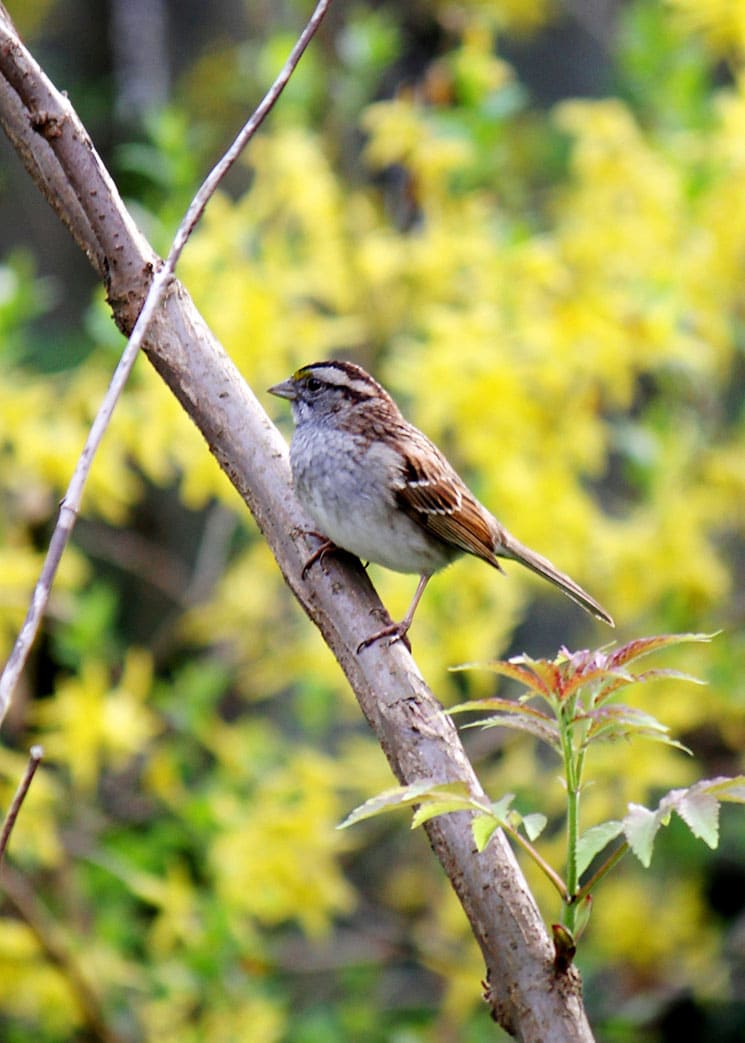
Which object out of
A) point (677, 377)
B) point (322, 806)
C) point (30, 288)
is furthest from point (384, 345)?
point (322, 806)

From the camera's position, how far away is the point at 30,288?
3.53m

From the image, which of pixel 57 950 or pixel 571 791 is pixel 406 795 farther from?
pixel 57 950

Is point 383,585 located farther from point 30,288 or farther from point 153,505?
point 153,505

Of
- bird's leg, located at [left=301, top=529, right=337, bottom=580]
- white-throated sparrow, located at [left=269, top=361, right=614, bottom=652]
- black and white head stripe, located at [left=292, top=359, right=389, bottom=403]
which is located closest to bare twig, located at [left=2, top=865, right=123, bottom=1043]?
white-throated sparrow, located at [left=269, top=361, right=614, bottom=652]

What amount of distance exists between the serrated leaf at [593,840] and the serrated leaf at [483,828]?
133 mm

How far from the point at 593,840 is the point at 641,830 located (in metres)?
0.11

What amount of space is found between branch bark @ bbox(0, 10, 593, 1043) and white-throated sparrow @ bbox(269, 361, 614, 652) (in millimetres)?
552

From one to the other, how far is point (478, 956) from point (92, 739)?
1.74 meters

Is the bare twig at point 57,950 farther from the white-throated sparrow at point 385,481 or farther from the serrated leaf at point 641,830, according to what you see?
the serrated leaf at point 641,830

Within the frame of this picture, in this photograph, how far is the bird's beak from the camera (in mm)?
3025

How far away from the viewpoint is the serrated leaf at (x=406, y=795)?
4.06 feet

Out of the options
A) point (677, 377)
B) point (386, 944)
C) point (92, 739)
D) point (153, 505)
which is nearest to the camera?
point (92, 739)

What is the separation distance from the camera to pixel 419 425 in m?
3.62

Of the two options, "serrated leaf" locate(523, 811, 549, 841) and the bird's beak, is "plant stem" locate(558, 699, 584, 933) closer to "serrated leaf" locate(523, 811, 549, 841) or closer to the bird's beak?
"serrated leaf" locate(523, 811, 549, 841)
